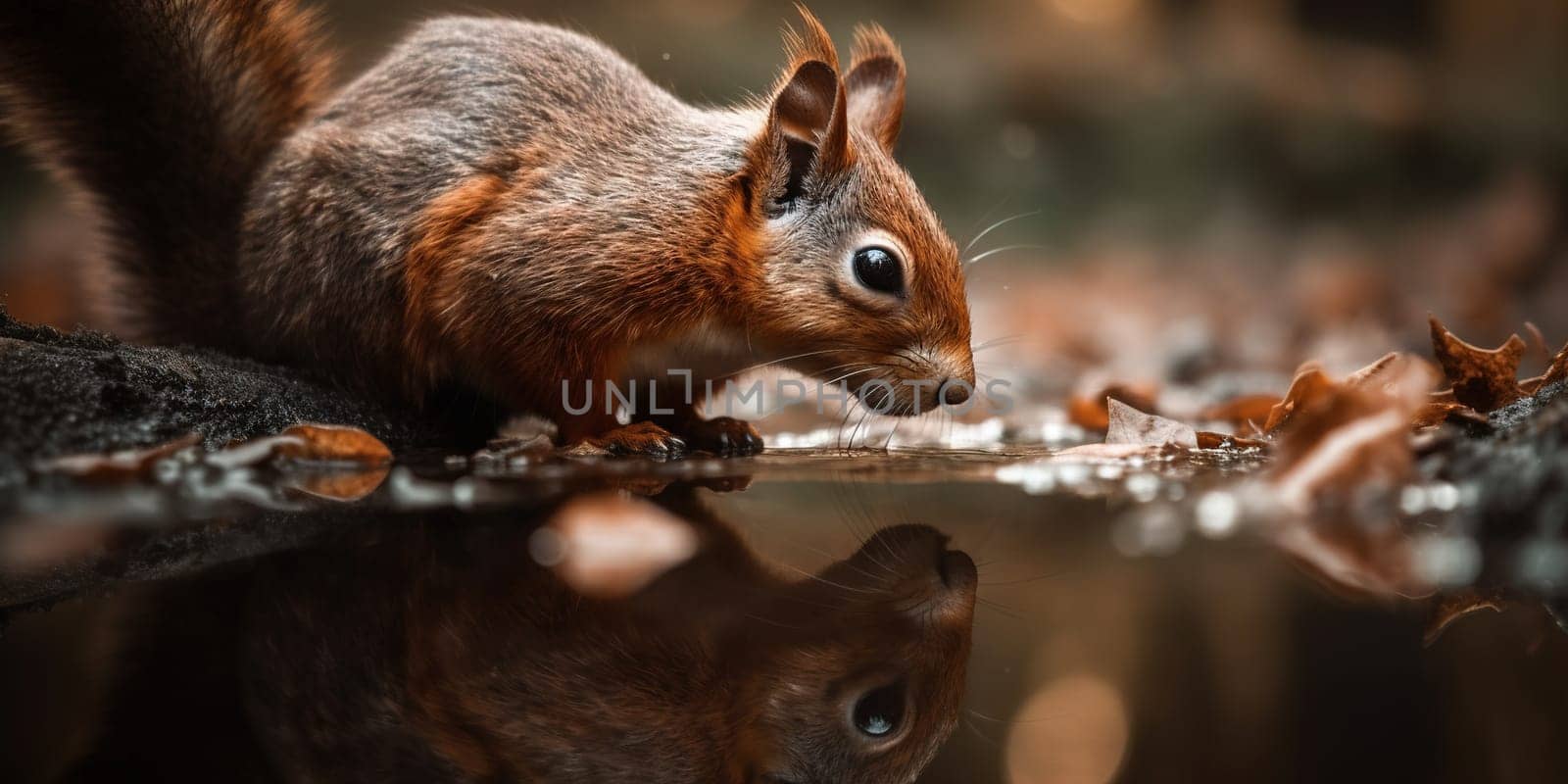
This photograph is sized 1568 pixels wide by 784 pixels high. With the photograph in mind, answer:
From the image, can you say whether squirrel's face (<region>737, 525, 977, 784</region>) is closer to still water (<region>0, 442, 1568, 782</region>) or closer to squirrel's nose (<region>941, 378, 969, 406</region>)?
still water (<region>0, 442, 1568, 782</region>)

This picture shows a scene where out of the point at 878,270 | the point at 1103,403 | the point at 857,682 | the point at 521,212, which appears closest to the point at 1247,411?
the point at 1103,403

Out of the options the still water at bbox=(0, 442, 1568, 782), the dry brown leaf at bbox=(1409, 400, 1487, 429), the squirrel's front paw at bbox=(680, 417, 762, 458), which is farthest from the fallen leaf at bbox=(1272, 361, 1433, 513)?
the squirrel's front paw at bbox=(680, 417, 762, 458)

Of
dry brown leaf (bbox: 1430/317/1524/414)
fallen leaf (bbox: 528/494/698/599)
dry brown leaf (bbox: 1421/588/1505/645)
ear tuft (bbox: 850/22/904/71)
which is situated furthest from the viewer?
ear tuft (bbox: 850/22/904/71)

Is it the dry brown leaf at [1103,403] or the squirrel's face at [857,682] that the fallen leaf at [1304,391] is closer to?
the dry brown leaf at [1103,403]

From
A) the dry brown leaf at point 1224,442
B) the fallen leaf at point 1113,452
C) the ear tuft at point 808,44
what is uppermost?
the ear tuft at point 808,44

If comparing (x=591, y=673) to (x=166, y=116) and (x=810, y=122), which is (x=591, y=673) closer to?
(x=810, y=122)

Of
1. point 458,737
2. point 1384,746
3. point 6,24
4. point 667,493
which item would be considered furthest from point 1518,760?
point 6,24
